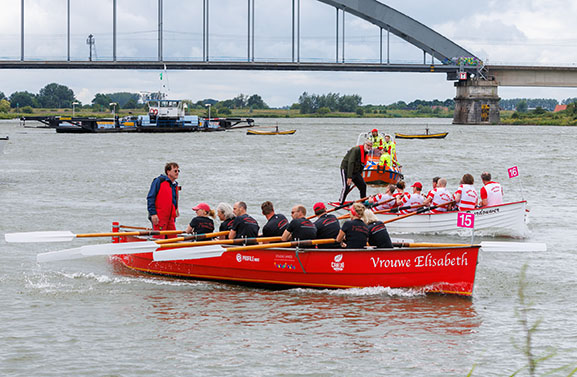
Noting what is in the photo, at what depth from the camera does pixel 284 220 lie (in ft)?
42.4

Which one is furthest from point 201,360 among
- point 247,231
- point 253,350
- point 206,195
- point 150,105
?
point 150,105

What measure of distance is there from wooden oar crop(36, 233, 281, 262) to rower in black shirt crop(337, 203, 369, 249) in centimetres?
115

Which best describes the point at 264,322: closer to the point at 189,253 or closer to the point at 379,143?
the point at 189,253

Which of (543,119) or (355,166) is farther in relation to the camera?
(543,119)

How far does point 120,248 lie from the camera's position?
12.3 meters

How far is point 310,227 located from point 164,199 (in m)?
2.82

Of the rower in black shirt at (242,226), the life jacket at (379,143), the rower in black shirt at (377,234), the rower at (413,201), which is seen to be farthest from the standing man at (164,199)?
the life jacket at (379,143)

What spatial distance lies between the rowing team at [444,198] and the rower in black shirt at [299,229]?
594 centimetres

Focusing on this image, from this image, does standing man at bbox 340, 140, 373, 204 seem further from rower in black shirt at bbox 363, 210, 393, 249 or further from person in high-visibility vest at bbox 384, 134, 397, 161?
rower in black shirt at bbox 363, 210, 393, 249

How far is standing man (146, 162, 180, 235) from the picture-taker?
13.4m

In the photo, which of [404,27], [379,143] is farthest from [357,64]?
[379,143]

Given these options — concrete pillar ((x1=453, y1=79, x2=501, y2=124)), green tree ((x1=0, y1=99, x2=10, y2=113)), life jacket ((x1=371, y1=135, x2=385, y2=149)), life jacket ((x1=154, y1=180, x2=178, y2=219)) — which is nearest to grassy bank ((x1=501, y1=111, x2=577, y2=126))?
concrete pillar ((x1=453, y1=79, x2=501, y2=124))

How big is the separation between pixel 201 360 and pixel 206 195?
1955 centimetres

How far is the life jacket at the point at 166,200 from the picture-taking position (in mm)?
13461
